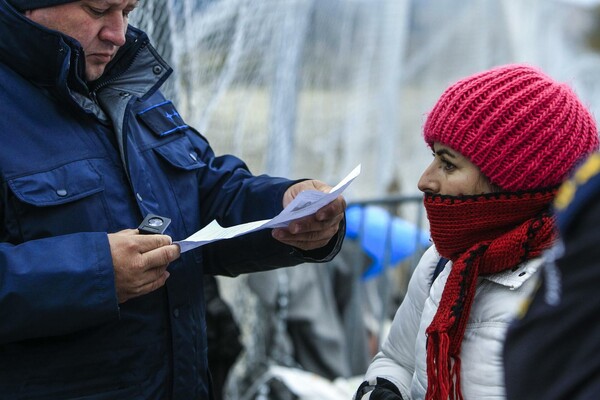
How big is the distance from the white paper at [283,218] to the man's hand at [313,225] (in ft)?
0.28

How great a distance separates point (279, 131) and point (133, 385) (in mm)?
2637

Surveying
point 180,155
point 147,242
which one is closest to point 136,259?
point 147,242

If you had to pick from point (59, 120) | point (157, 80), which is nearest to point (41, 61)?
point (59, 120)

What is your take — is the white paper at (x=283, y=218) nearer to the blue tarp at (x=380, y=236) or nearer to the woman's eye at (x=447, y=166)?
the woman's eye at (x=447, y=166)

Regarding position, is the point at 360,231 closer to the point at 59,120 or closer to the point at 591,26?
the point at 59,120

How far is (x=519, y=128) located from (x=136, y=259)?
83 cm

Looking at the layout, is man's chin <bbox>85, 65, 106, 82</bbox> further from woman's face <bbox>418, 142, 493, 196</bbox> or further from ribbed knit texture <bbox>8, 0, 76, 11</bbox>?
woman's face <bbox>418, 142, 493, 196</bbox>

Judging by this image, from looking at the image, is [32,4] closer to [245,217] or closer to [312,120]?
[245,217]

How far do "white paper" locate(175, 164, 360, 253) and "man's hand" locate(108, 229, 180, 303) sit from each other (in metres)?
0.05

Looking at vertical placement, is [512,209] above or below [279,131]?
above

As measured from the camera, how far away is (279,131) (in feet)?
14.6

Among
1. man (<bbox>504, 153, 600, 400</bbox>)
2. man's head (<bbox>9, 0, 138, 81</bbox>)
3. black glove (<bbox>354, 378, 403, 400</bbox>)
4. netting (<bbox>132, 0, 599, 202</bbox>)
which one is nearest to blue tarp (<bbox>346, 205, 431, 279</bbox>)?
netting (<bbox>132, 0, 599, 202</bbox>)

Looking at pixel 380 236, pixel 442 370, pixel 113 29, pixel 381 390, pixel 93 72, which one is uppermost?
pixel 113 29

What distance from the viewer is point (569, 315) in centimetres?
98
